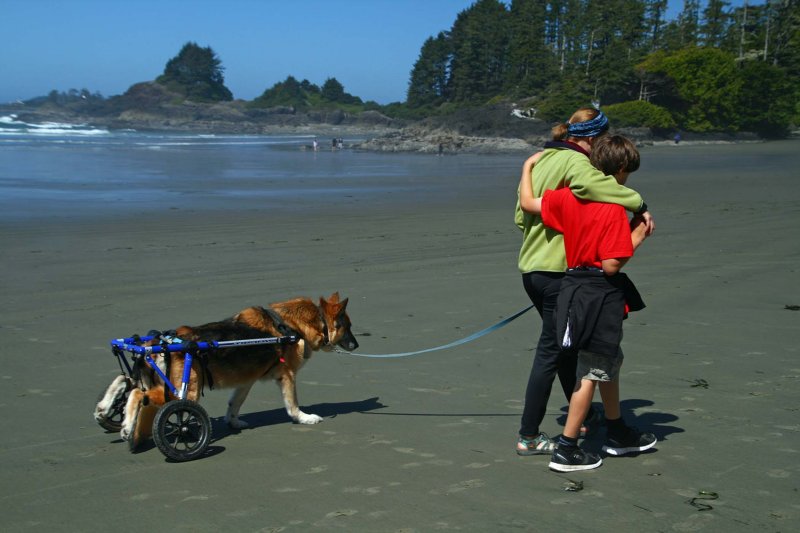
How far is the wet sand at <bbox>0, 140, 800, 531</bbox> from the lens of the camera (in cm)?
366

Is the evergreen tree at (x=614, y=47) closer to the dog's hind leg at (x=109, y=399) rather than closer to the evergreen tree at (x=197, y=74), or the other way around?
the dog's hind leg at (x=109, y=399)

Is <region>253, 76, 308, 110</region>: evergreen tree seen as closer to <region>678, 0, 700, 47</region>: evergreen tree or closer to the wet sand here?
<region>678, 0, 700, 47</region>: evergreen tree

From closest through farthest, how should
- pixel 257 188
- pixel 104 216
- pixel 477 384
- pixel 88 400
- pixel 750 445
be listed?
1. pixel 750 445
2. pixel 88 400
3. pixel 477 384
4. pixel 104 216
5. pixel 257 188

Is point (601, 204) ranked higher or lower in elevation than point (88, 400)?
higher

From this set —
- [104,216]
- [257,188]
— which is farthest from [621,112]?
[104,216]

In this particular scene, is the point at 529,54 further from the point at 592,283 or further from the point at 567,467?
the point at 567,467

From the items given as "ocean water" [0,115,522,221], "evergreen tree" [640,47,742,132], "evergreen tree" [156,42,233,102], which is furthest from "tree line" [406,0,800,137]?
"evergreen tree" [156,42,233,102]

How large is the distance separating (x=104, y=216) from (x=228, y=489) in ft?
41.9

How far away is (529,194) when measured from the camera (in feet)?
13.9

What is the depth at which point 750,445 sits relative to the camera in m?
4.39

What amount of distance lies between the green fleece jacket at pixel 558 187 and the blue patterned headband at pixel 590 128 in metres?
0.16

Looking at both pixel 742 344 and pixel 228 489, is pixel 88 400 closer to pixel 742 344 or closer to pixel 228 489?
pixel 228 489

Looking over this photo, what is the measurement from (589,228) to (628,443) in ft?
4.31

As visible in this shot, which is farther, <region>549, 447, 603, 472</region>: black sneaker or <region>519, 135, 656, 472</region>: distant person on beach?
<region>549, 447, 603, 472</region>: black sneaker
